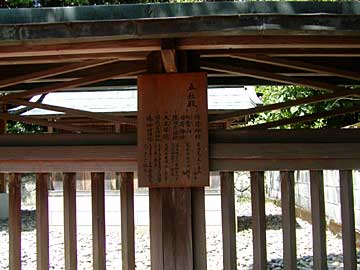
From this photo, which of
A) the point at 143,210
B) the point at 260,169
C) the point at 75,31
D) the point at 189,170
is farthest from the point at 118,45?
the point at 143,210

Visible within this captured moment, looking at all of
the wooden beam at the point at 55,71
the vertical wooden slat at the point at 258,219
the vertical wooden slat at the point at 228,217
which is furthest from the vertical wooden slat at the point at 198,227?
the wooden beam at the point at 55,71

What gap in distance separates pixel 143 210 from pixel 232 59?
657 centimetres

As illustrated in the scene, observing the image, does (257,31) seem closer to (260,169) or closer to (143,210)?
(260,169)

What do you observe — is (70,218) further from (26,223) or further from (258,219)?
(26,223)

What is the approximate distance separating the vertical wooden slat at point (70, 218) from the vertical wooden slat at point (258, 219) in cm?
119

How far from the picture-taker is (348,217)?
279 centimetres

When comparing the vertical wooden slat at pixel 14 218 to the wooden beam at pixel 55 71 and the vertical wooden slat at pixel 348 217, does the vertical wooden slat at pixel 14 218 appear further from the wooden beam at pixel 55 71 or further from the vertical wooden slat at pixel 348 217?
the vertical wooden slat at pixel 348 217

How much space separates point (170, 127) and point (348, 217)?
1.29m

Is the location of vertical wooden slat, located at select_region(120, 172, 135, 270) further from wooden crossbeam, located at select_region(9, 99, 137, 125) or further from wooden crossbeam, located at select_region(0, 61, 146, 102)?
wooden crossbeam, located at select_region(0, 61, 146, 102)

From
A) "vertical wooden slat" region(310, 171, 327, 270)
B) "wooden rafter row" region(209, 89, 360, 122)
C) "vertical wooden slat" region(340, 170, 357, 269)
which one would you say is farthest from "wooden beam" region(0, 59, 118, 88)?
"vertical wooden slat" region(340, 170, 357, 269)

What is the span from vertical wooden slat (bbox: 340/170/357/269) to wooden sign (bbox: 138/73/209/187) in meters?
0.92

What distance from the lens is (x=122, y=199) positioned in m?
2.84

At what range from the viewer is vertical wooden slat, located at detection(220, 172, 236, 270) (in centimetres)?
279

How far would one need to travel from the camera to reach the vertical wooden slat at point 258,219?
279 cm
